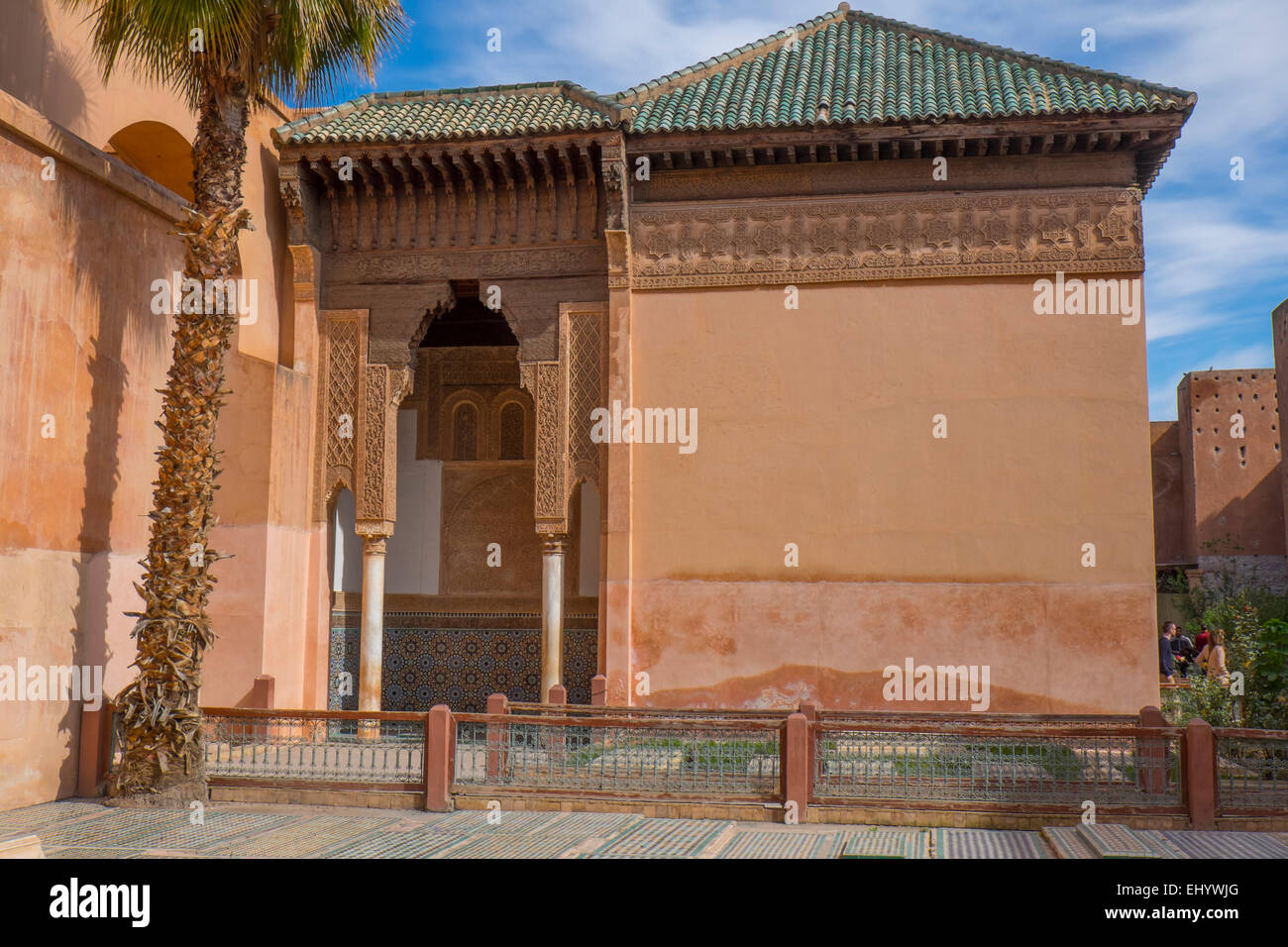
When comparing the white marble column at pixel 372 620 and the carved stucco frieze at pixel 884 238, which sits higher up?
the carved stucco frieze at pixel 884 238

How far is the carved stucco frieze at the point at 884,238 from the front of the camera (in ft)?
38.7

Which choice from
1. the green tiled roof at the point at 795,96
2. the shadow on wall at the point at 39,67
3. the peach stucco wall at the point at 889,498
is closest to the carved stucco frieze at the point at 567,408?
the peach stucco wall at the point at 889,498

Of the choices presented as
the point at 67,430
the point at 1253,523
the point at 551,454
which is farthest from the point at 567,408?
the point at 1253,523

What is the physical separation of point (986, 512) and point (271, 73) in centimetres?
766

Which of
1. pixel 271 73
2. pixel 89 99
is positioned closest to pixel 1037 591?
pixel 271 73

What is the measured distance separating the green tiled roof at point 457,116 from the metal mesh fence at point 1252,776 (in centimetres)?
797

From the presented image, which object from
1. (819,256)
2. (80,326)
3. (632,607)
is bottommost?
(632,607)

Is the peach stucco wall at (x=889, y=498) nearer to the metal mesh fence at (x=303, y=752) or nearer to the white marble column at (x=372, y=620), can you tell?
the white marble column at (x=372, y=620)

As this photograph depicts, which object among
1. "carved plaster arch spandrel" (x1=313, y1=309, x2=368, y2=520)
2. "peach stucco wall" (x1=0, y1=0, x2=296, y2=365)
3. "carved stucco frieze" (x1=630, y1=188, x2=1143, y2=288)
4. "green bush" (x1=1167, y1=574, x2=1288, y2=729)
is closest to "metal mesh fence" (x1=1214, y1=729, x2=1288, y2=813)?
"green bush" (x1=1167, y1=574, x2=1288, y2=729)

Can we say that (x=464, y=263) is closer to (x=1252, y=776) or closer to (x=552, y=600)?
(x=552, y=600)

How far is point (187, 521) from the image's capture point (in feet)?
29.2

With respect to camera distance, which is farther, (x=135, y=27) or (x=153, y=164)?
(x=153, y=164)

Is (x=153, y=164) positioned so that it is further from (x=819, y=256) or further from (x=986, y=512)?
(x=986, y=512)

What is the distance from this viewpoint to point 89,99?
10.7 metres
